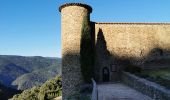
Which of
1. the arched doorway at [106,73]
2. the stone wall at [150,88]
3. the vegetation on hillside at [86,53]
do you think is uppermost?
the vegetation on hillside at [86,53]

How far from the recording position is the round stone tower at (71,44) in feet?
98.4

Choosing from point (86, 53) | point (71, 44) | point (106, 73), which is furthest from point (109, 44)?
point (71, 44)

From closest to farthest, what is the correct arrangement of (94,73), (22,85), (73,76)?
(73,76) → (94,73) → (22,85)

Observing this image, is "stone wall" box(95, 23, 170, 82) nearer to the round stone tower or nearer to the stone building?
the stone building

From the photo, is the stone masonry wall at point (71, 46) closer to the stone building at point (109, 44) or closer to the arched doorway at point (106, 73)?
the stone building at point (109, 44)

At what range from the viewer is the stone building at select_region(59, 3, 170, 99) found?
30.4 meters

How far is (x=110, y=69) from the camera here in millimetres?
32375

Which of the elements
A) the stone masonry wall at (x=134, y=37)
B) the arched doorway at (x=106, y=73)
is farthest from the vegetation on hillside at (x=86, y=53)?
the arched doorway at (x=106, y=73)

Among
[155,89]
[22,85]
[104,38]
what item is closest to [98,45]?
[104,38]

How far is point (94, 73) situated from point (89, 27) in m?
4.74

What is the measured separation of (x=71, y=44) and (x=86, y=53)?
1694 mm

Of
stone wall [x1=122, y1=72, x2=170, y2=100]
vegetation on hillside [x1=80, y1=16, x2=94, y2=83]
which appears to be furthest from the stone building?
stone wall [x1=122, y1=72, x2=170, y2=100]

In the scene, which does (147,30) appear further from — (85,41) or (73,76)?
(73,76)

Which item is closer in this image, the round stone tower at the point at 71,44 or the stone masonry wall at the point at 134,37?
the round stone tower at the point at 71,44
